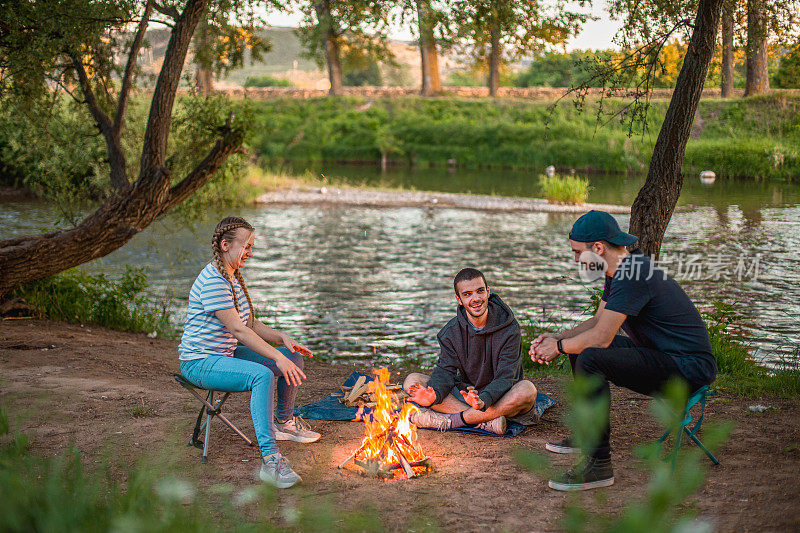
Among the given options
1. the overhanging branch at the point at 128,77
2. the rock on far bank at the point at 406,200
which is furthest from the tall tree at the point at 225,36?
the rock on far bank at the point at 406,200

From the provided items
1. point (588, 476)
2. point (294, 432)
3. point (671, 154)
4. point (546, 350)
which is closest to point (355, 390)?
point (294, 432)

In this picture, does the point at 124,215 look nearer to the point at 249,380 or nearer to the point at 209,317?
the point at 209,317

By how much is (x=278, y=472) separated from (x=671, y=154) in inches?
214

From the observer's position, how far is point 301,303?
1298cm

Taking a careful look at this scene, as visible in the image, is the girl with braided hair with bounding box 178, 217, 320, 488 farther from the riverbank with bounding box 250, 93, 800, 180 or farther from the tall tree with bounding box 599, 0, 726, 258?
the riverbank with bounding box 250, 93, 800, 180

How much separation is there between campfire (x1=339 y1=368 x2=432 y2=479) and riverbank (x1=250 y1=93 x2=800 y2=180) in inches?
1061

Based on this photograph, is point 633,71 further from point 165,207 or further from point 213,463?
point 213,463

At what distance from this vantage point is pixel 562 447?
5.39 meters

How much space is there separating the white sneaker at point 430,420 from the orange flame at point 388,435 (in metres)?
0.67

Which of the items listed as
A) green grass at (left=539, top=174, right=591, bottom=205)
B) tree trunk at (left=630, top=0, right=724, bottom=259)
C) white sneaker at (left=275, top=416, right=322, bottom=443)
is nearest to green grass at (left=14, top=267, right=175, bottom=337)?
white sneaker at (left=275, top=416, right=322, bottom=443)

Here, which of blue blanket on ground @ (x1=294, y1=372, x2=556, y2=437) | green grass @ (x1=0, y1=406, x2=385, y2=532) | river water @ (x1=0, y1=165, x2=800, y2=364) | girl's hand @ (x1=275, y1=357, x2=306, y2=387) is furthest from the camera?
river water @ (x1=0, y1=165, x2=800, y2=364)

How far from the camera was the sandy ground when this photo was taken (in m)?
4.23

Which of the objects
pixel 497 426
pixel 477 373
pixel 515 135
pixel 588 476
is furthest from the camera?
pixel 515 135

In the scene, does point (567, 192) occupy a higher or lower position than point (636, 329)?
lower
